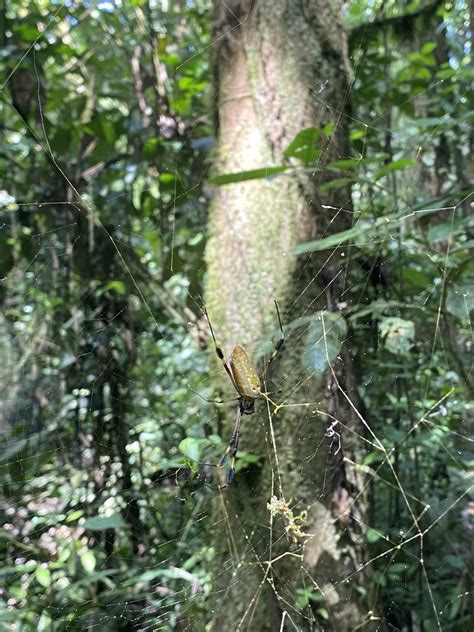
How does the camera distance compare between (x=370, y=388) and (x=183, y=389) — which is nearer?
(x=183, y=389)

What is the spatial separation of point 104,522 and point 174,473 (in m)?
0.16

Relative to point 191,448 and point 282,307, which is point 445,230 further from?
point 191,448

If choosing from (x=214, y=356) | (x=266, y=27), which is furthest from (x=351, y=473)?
(x=266, y=27)

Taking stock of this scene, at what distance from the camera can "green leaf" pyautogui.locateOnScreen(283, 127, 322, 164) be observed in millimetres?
707

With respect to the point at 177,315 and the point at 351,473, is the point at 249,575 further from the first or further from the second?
the point at 177,315

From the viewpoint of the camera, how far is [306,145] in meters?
0.72

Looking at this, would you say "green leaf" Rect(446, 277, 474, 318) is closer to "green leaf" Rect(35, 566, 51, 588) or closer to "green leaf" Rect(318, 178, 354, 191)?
"green leaf" Rect(318, 178, 354, 191)

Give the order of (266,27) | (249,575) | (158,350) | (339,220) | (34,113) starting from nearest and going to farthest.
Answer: (249,575)
(339,220)
(266,27)
(158,350)
(34,113)

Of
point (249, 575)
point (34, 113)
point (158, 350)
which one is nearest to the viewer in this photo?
point (249, 575)

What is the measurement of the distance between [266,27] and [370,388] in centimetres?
68

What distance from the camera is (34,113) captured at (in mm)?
1319

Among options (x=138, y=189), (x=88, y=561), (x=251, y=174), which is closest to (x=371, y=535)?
(x=88, y=561)

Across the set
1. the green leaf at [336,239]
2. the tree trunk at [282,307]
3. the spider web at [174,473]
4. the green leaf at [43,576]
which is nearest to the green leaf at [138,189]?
the spider web at [174,473]

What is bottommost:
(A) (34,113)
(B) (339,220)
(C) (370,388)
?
(C) (370,388)
